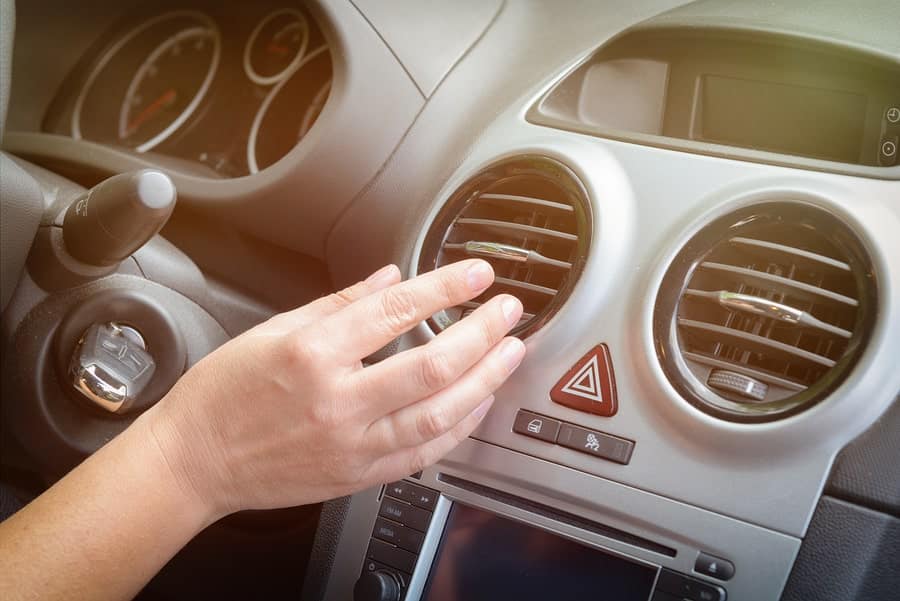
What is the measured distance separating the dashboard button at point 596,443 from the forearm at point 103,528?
386mm

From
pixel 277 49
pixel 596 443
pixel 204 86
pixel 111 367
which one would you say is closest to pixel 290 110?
pixel 277 49

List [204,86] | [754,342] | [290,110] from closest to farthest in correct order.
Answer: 1. [754,342]
2. [290,110]
3. [204,86]

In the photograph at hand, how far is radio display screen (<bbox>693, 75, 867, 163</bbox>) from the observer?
89cm

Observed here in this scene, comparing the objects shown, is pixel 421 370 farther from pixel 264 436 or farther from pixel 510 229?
pixel 510 229

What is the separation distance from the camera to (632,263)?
2.91 feet

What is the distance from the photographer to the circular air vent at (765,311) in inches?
30.7

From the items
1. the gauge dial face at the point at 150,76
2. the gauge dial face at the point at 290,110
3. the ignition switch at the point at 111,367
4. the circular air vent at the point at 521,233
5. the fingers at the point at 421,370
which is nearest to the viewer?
the fingers at the point at 421,370

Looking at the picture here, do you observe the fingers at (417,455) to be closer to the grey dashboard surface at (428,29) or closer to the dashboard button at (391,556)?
the dashboard button at (391,556)

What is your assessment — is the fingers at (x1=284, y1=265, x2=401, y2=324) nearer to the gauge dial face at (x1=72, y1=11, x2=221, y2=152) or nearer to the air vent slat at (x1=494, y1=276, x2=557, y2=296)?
the air vent slat at (x1=494, y1=276, x2=557, y2=296)

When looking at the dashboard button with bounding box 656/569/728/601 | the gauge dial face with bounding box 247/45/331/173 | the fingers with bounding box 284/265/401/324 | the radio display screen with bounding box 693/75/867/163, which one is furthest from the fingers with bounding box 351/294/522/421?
the gauge dial face with bounding box 247/45/331/173

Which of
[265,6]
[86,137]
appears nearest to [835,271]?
[265,6]

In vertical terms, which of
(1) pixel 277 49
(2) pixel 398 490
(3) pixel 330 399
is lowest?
(2) pixel 398 490

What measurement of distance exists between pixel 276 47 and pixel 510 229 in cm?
66

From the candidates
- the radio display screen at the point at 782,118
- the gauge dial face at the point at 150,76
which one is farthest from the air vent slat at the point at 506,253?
the gauge dial face at the point at 150,76
